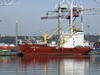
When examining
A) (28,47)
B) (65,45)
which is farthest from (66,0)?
(28,47)

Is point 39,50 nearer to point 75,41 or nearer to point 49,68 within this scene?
point 75,41

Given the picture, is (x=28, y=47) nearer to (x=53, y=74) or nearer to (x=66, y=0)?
(x=66, y=0)

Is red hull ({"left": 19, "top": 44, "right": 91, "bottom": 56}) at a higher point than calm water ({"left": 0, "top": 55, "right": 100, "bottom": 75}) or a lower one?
lower

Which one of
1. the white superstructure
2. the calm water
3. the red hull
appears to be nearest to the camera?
the calm water

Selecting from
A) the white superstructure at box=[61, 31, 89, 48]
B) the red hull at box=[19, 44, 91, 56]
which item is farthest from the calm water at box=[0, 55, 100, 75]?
the white superstructure at box=[61, 31, 89, 48]

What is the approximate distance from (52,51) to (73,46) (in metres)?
8.47

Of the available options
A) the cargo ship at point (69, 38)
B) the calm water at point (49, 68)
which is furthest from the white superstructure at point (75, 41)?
the calm water at point (49, 68)

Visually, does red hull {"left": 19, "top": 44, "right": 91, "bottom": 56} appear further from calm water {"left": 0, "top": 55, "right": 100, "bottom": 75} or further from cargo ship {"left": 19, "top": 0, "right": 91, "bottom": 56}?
calm water {"left": 0, "top": 55, "right": 100, "bottom": 75}

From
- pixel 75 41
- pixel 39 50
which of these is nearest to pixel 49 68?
pixel 39 50

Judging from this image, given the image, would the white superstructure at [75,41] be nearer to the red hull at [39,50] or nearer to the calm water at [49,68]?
the red hull at [39,50]

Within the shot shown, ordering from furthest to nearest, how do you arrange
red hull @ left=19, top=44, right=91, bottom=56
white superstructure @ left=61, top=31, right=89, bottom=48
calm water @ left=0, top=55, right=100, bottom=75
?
white superstructure @ left=61, top=31, right=89, bottom=48 < red hull @ left=19, top=44, right=91, bottom=56 < calm water @ left=0, top=55, right=100, bottom=75

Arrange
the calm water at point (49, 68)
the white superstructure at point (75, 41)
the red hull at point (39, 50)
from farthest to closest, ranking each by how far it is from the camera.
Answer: the white superstructure at point (75, 41) < the red hull at point (39, 50) < the calm water at point (49, 68)

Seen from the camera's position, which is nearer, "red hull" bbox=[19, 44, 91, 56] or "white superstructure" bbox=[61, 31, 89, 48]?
"red hull" bbox=[19, 44, 91, 56]

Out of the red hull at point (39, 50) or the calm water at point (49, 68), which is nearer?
the calm water at point (49, 68)
